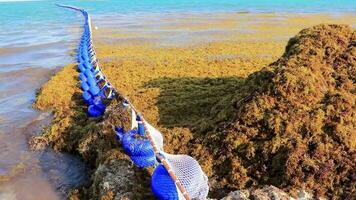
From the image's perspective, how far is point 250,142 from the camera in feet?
19.0

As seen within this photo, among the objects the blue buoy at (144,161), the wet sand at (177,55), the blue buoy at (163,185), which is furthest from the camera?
the wet sand at (177,55)

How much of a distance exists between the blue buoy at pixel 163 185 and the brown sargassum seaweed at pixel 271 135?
0.37m

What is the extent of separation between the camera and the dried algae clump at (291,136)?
5215mm

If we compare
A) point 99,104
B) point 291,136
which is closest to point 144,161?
point 291,136

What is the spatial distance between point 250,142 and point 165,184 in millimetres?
1579

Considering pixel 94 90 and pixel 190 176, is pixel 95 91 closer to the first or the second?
pixel 94 90

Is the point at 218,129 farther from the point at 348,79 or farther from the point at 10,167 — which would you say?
the point at 10,167

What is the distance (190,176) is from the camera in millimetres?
4680

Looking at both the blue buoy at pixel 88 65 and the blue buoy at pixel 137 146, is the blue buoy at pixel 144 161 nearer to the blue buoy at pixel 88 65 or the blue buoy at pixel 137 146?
the blue buoy at pixel 137 146

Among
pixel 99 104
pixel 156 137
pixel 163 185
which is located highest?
pixel 156 137

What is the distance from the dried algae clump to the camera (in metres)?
5.21

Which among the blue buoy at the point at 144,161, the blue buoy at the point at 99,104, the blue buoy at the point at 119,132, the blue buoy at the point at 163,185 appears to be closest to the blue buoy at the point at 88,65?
the blue buoy at the point at 99,104

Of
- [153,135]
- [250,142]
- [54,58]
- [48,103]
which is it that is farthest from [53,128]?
[54,58]

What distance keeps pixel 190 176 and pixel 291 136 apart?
65.1 inches
